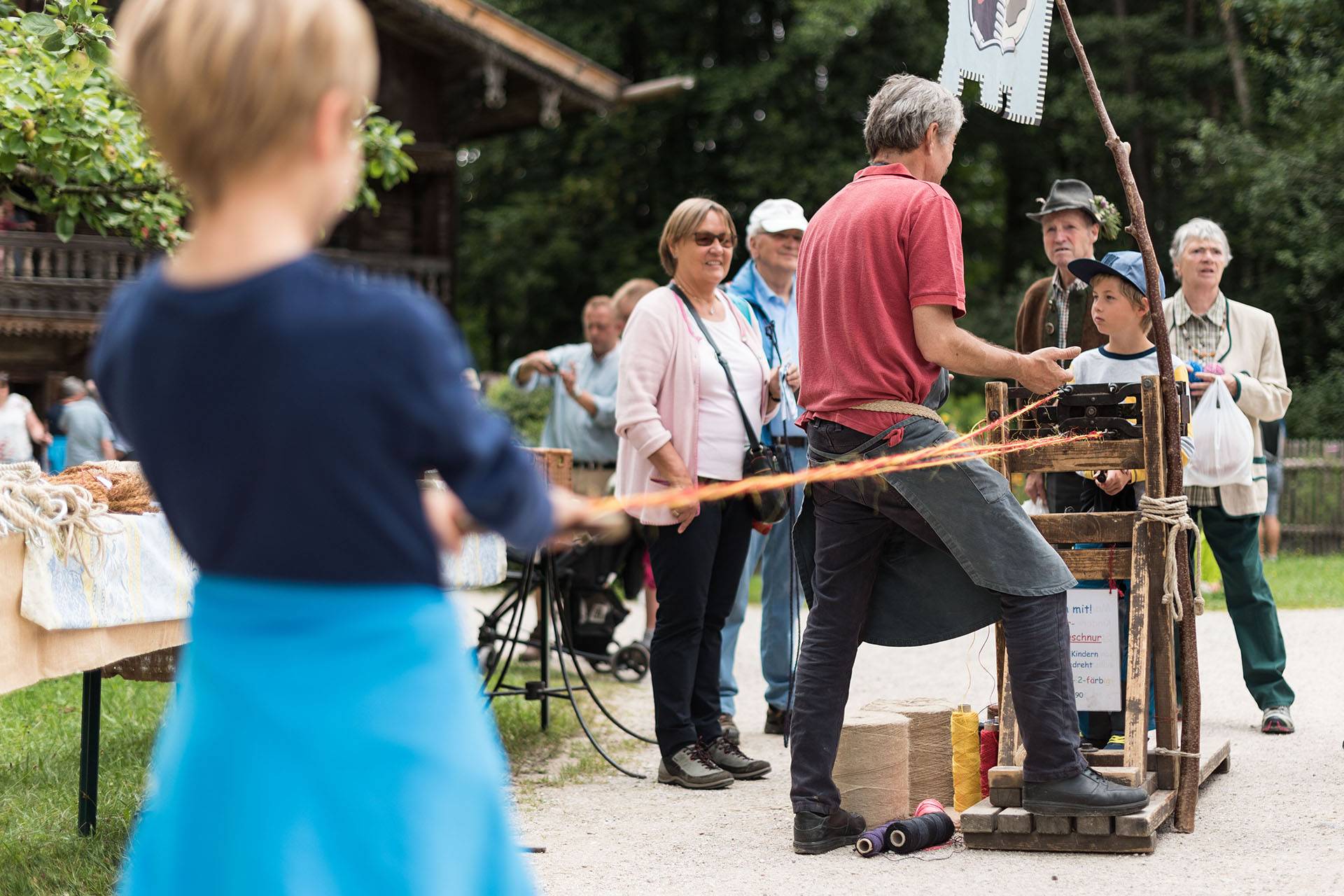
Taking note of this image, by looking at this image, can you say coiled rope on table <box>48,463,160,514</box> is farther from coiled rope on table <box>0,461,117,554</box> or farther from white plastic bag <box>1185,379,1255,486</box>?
white plastic bag <box>1185,379,1255,486</box>

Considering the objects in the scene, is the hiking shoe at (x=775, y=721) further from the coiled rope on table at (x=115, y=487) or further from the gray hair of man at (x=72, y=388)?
the gray hair of man at (x=72, y=388)

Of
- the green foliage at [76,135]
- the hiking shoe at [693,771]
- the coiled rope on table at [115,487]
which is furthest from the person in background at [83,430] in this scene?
the coiled rope on table at [115,487]

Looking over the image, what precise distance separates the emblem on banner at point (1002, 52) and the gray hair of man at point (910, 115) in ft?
1.00

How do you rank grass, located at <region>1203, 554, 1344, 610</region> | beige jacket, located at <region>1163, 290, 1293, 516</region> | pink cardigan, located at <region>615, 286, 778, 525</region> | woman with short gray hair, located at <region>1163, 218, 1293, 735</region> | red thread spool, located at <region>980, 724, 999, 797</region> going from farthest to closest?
grass, located at <region>1203, 554, 1344, 610</region> → woman with short gray hair, located at <region>1163, 218, 1293, 735</region> → beige jacket, located at <region>1163, 290, 1293, 516</region> → pink cardigan, located at <region>615, 286, 778, 525</region> → red thread spool, located at <region>980, 724, 999, 797</region>

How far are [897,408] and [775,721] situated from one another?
8.51 ft

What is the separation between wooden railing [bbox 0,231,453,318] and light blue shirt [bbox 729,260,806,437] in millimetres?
11308

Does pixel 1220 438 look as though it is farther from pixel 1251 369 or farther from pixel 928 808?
pixel 928 808

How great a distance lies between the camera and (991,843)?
4215mm

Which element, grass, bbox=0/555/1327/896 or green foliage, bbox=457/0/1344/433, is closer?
grass, bbox=0/555/1327/896

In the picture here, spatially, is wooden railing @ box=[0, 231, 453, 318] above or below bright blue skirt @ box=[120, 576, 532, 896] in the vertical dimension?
above

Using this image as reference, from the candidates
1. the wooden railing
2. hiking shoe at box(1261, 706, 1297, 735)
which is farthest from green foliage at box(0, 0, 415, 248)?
the wooden railing

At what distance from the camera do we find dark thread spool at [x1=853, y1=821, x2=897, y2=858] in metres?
4.23

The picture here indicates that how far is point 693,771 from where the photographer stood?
5.24 m

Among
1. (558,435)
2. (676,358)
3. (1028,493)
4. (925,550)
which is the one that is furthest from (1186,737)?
(558,435)
